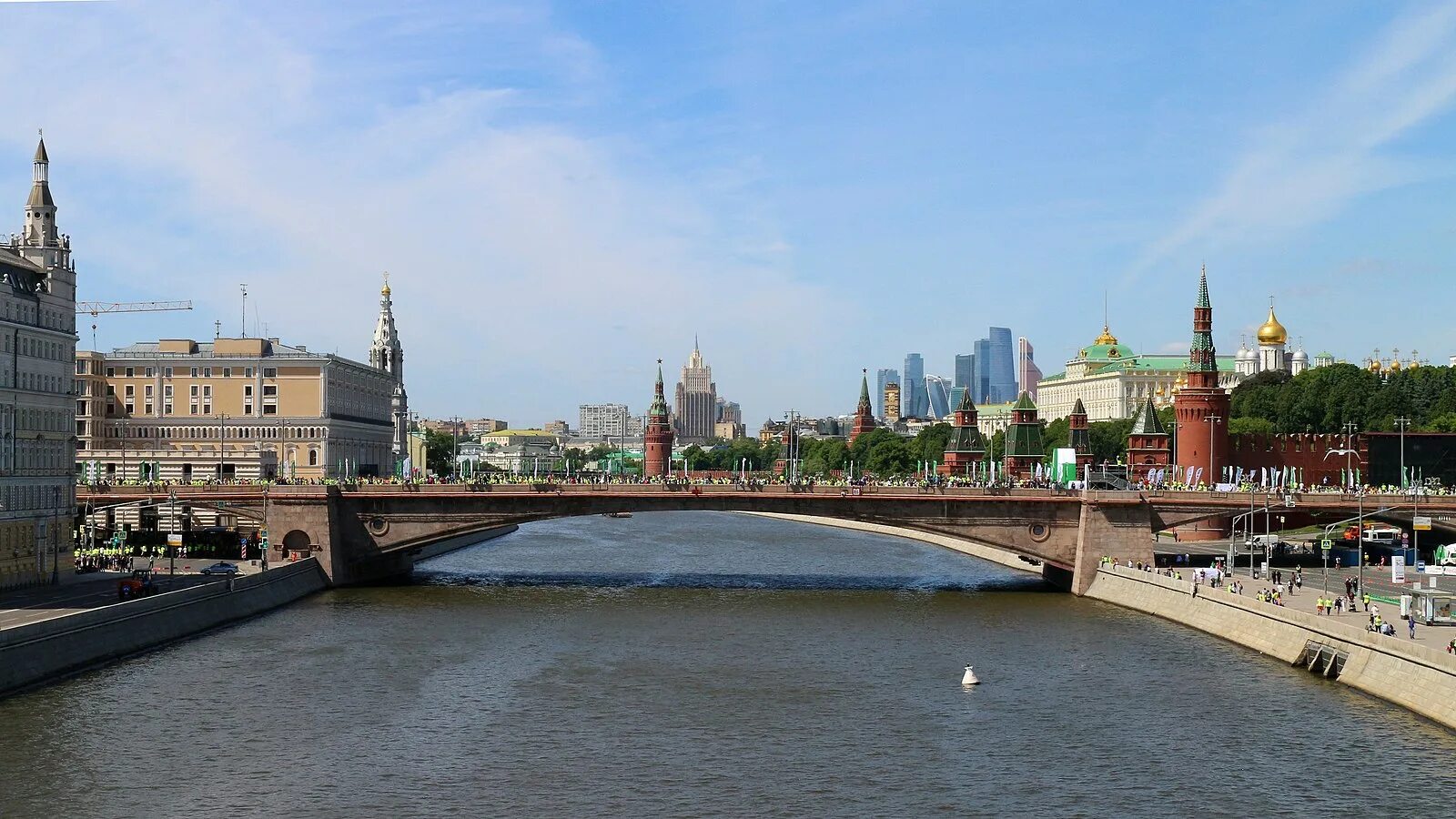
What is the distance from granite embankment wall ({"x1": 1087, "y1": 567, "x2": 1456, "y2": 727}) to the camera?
56938mm

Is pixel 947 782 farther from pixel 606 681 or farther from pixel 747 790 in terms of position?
pixel 606 681

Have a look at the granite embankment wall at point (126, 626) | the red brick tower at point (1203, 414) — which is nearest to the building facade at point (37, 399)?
the granite embankment wall at point (126, 626)

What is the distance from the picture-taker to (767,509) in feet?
331

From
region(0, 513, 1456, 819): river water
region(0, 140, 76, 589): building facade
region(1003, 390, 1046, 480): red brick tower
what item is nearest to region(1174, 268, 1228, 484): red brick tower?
region(1003, 390, 1046, 480): red brick tower

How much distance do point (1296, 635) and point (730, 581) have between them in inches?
1773

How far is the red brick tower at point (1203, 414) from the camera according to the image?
14325 centimetres

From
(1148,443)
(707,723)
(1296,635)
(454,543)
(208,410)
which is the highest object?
(208,410)

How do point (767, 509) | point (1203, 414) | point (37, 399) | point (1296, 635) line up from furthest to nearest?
1. point (1203, 414)
2. point (767, 509)
3. point (37, 399)
4. point (1296, 635)

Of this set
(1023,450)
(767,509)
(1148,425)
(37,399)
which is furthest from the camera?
(1023,450)

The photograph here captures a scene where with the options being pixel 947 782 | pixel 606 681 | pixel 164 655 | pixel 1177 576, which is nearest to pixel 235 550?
pixel 164 655

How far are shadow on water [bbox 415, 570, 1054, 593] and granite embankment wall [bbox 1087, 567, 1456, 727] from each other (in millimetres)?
10618

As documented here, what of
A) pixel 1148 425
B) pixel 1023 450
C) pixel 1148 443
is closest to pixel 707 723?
pixel 1148 425

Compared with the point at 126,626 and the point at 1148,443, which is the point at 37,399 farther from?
the point at 1148,443

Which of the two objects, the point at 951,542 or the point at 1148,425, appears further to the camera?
the point at 1148,425
